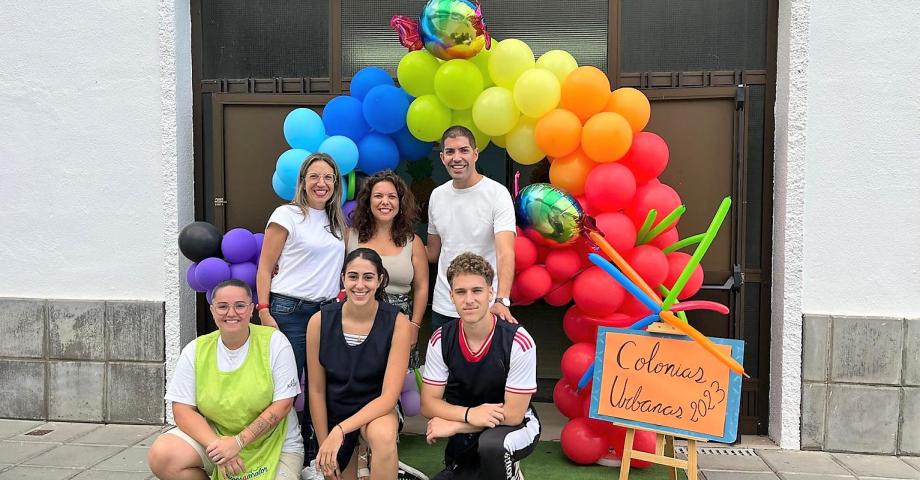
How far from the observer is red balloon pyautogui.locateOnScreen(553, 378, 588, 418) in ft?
11.8

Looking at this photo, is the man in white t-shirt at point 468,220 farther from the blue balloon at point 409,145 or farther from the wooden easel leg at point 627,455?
the wooden easel leg at point 627,455

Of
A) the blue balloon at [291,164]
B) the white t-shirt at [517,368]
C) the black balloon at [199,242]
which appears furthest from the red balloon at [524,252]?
the black balloon at [199,242]

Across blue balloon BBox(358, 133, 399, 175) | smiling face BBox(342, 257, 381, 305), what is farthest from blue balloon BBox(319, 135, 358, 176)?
smiling face BBox(342, 257, 381, 305)

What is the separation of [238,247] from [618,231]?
1985mm

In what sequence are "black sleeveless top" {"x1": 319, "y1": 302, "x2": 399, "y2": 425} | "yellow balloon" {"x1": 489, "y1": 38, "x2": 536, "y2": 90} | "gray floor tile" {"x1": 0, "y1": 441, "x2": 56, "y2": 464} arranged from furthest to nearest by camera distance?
"gray floor tile" {"x1": 0, "y1": 441, "x2": 56, "y2": 464} < "yellow balloon" {"x1": 489, "y1": 38, "x2": 536, "y2": 90} < "black sleeveless top" {"x1": 319, "y1": 302, "x2": 399, "y2": 425}

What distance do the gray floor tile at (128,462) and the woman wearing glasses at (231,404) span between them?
3.03ft

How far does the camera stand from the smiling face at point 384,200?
3.35 meters

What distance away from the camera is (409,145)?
12.4 ft

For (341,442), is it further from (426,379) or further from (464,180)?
(464,180)

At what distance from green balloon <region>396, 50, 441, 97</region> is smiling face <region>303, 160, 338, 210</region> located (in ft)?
2.12

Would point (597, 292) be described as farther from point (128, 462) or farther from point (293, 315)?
point (128, 462)

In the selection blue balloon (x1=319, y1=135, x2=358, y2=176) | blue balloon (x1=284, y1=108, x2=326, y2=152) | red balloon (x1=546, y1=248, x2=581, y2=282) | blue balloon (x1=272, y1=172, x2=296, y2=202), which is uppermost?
blue balloon (x1=284, y1=108, x2=326, y2=152)

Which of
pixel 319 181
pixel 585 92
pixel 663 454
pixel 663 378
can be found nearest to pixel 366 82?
pixel 319 181

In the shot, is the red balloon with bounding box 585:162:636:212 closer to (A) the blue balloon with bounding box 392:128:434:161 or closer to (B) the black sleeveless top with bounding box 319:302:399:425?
(A) the blue balloon with bounding box 392:128:434:161
